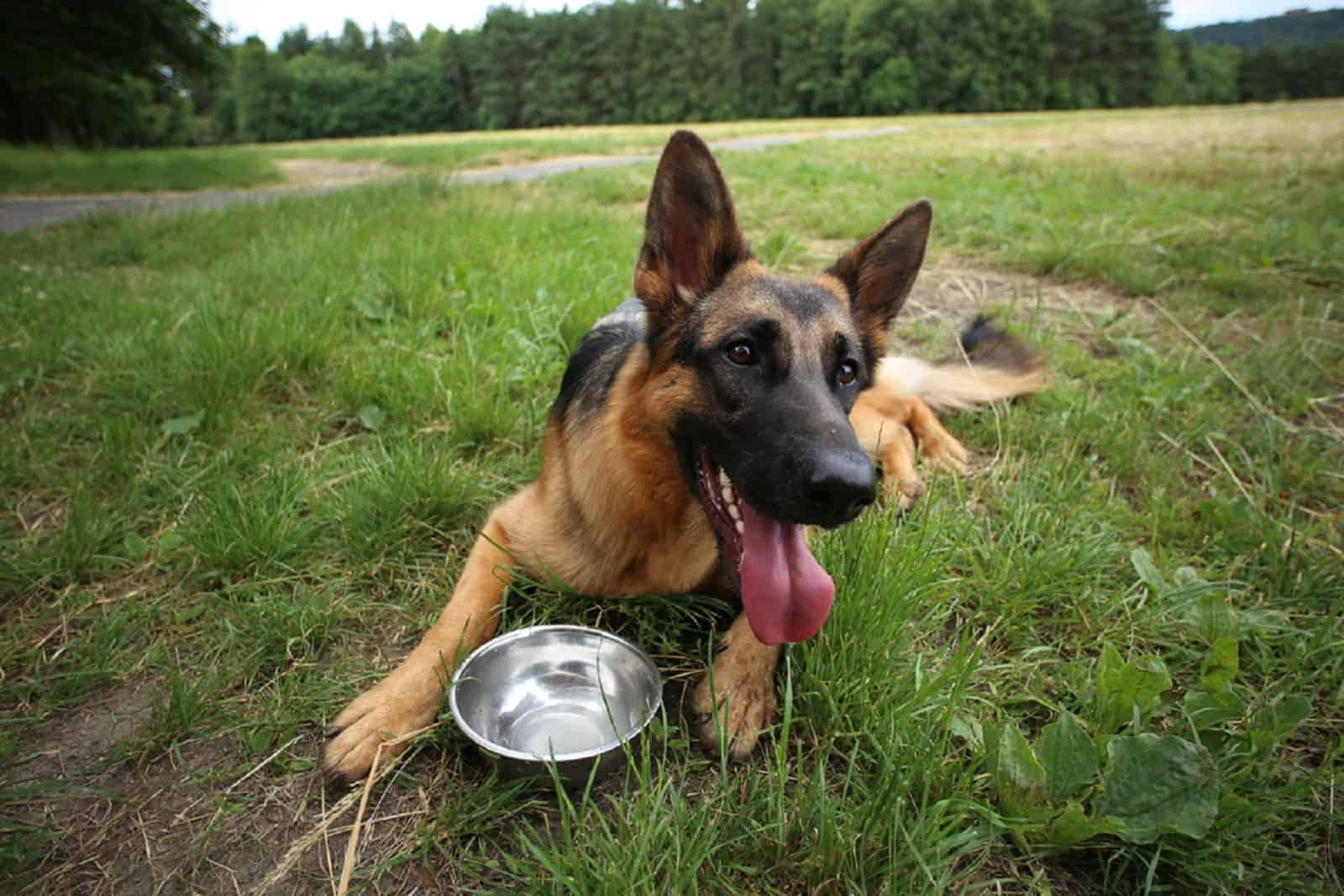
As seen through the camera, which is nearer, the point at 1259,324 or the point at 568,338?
the point at 568,338

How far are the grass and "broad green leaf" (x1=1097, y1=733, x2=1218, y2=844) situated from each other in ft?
0.27

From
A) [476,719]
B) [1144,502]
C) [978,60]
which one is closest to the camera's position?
[476,719]

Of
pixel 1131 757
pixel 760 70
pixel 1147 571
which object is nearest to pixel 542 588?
pixel 1131 757

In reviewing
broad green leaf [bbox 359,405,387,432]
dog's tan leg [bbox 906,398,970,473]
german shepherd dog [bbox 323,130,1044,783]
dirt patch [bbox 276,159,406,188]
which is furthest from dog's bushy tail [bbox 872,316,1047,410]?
dirt patch [bbox 276,159,406,188]

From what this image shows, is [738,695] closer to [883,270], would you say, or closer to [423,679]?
[423,679]

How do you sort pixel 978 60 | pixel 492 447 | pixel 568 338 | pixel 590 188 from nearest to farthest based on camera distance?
pixel 492 447, pixel 568 338, pixel 590 188, pixel 978 60

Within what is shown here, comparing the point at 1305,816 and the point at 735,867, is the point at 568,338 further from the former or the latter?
the point at 1305,816

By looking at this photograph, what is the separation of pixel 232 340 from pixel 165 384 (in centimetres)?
38

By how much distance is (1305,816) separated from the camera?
1.71m

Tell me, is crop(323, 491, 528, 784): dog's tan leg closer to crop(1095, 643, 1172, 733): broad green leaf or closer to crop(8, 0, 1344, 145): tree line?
crop(1095, 643, 1172, 733): broad green leaf

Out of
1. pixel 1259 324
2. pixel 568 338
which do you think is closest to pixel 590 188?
pixel 568 338

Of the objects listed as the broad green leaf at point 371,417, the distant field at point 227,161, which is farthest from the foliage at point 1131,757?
the distant field at point 227,161

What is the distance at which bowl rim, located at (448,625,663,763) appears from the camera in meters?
1.69

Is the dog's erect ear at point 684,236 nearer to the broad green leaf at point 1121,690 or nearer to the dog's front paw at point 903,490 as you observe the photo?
the dog's front paw at point 903,490
